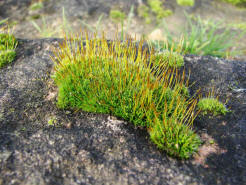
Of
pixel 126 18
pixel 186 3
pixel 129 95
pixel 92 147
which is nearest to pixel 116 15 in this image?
pixel 126 18

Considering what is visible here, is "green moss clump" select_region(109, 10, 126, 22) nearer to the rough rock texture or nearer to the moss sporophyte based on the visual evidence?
the moss sporophyte

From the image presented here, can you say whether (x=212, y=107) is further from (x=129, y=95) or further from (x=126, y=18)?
(x=126, y=18)

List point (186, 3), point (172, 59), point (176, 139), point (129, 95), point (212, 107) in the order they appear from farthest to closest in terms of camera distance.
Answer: point (186, 3)
point (172, 59)
point (212, 107)
point (129, 95)
point (176, 139)

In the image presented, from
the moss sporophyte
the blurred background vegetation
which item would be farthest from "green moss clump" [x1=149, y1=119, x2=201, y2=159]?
the blurred background vegetation

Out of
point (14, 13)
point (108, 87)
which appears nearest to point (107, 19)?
point (14, 13)

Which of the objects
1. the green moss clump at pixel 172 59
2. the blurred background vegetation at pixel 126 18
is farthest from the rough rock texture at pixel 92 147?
the blurred background vegetation at pixel 126 18
